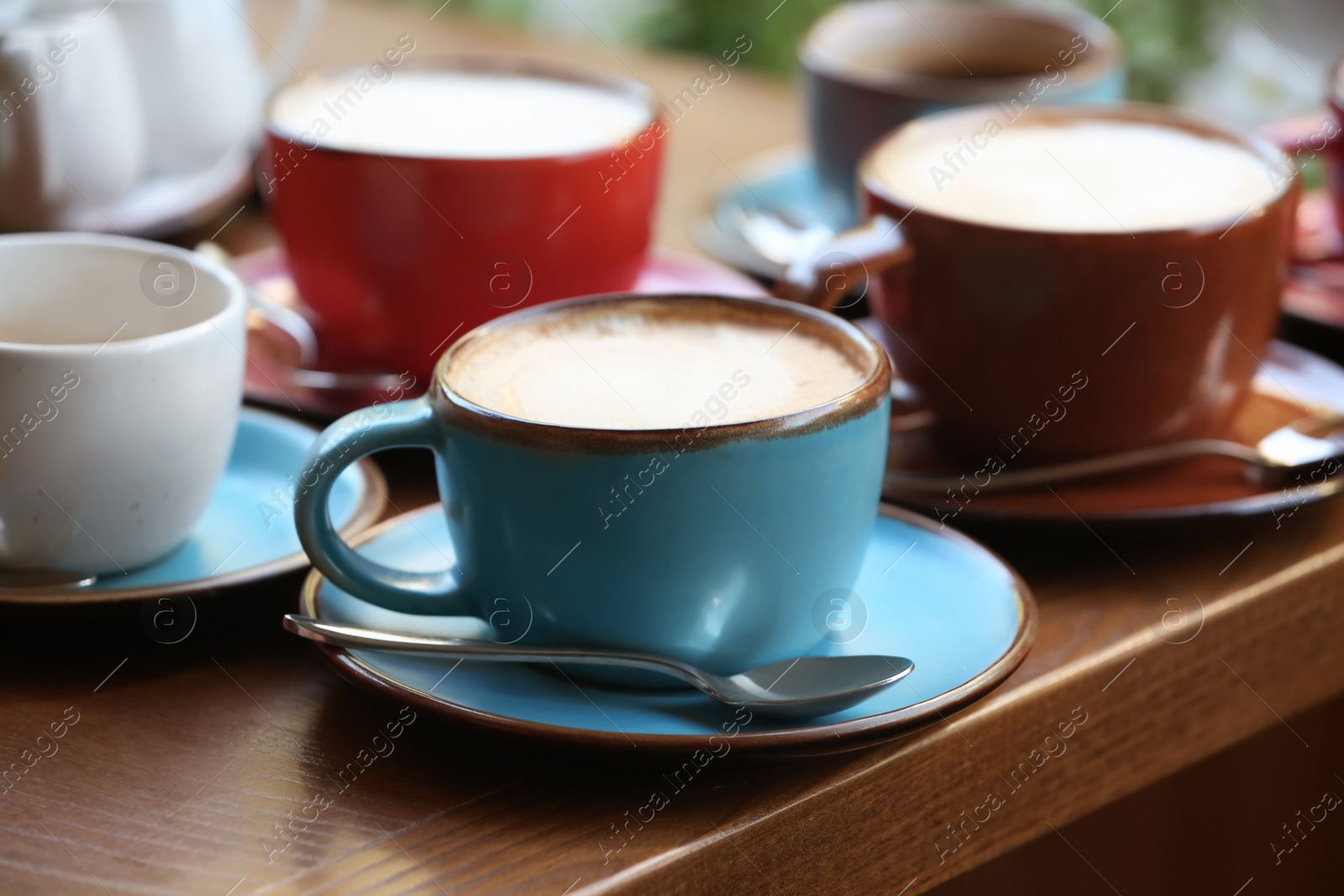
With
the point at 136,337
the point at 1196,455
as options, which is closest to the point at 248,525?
the point at 136,337

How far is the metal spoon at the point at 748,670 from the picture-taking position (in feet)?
1.59

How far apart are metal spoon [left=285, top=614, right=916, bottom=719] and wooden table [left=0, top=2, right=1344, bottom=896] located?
3cm

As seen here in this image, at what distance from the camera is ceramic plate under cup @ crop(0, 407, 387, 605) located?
0.56 metres

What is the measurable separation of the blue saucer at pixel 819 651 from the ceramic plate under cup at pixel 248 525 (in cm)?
3

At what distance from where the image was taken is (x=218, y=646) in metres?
0.58

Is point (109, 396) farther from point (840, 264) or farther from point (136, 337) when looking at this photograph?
point (840, 264)

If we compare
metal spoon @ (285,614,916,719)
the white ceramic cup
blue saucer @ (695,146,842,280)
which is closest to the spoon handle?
metal spoon @ (285,614,916,719)

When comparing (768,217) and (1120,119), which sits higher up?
(1120,119)

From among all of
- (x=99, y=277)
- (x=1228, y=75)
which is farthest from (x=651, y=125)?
(x=1228, y=75)

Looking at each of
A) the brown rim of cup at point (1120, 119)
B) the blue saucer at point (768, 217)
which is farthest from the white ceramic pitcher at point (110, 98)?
the brown rim of cup at point (1120, 119)

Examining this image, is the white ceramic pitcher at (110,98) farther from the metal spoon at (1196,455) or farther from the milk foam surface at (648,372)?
the metal spoon at (1196,455)

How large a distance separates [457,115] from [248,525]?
0.32 meters

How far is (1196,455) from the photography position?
2.31 feet

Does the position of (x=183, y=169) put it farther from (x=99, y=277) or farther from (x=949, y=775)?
(x=949, y=775)
